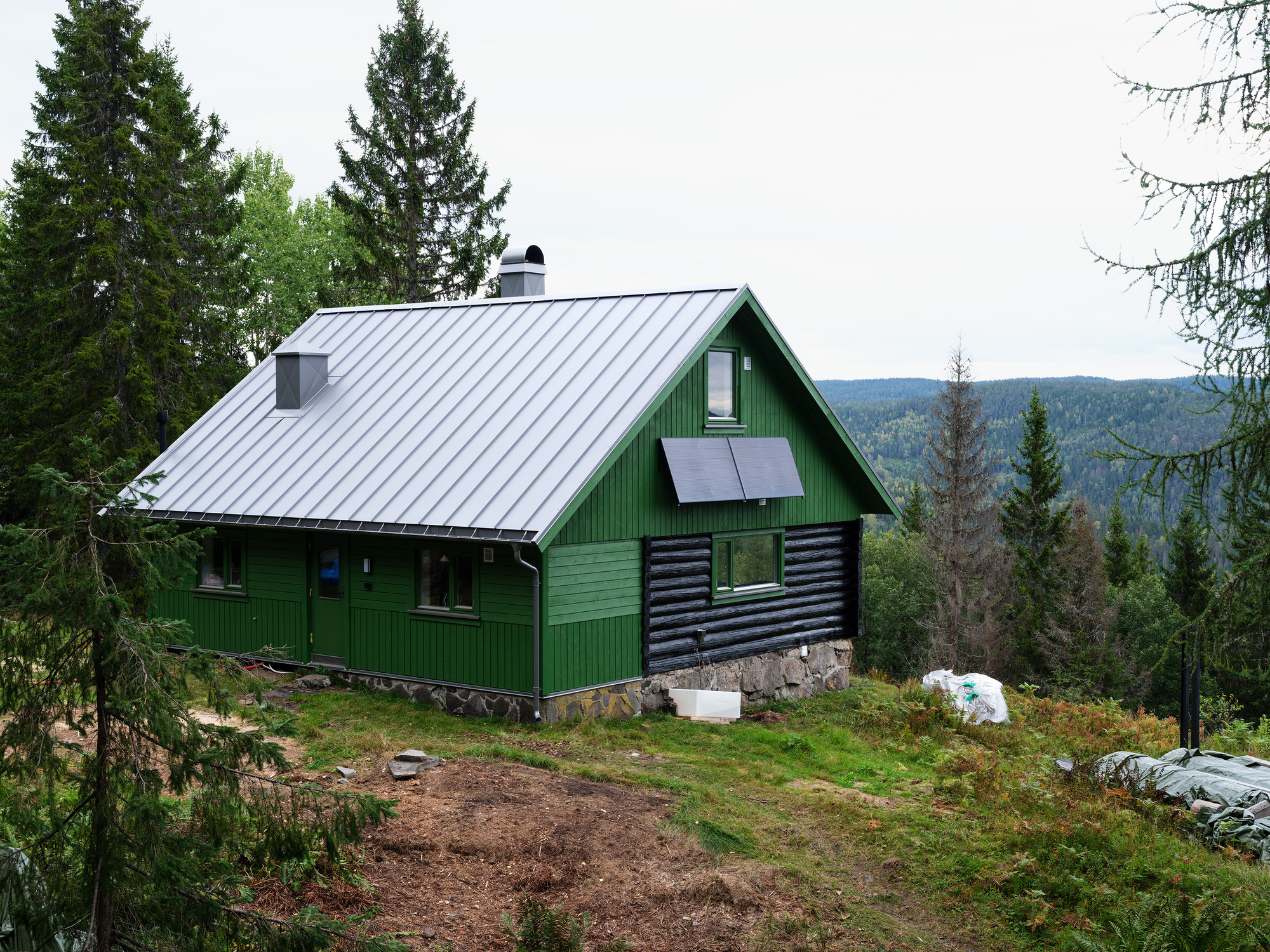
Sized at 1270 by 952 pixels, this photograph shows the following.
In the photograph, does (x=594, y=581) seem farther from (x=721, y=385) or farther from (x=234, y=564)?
(x=234, y=564)

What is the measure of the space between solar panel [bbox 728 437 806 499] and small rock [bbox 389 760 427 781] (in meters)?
8.08

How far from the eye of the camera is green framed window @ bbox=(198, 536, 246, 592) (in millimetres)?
19000

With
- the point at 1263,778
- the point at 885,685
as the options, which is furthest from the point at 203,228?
the point at 1263,778

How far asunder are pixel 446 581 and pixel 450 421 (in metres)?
3.04

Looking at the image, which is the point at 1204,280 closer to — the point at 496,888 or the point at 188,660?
the point at 496,888

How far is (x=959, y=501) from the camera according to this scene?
149ft

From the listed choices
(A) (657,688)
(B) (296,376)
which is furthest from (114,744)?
(B) (296,376)

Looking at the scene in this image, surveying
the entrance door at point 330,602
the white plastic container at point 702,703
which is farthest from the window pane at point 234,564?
the white plastic container at point 702,703

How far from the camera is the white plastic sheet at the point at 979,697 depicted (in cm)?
1950

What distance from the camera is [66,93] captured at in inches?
1219

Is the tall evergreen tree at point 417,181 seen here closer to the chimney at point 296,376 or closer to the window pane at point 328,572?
the chimney at point 296,376

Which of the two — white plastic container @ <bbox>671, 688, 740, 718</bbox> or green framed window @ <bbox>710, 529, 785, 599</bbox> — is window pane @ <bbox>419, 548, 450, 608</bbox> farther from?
green framed window @ <bbox>710, 529, 785, 599</bbox>

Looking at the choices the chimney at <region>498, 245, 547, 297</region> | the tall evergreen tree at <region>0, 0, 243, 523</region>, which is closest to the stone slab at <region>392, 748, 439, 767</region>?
the chimney at <region>498, 245, 547, 297</region>

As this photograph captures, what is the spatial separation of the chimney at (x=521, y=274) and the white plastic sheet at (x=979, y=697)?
12.2 meters
